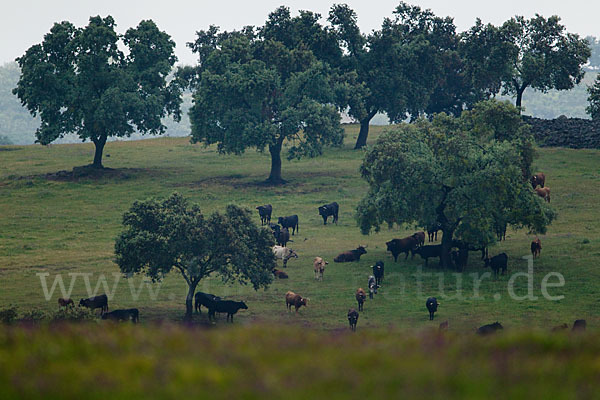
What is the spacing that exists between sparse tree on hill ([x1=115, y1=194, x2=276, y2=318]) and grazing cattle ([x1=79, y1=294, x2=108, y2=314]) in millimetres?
1360

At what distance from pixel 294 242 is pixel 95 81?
1193 inches

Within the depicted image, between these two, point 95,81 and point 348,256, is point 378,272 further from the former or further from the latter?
point 95,81

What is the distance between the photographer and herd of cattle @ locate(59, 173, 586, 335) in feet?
92.1

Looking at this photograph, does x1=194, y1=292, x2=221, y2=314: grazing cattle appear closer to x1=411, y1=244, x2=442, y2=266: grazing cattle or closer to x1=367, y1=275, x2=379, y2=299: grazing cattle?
x1=367, y1=275, x2=379, y2=299: grazing cattle

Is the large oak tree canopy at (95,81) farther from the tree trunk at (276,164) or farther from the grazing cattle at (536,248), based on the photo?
the grazing cattle at (536,248)

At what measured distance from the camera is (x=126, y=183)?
6153 centimetres

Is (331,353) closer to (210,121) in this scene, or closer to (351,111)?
(210,121)

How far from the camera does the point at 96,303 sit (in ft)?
97.2

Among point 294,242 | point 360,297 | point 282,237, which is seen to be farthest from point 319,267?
point 294,242

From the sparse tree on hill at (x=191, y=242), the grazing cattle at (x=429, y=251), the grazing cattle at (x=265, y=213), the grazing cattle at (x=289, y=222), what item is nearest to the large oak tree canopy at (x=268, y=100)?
the grazing cattle at (x=265, y=213)

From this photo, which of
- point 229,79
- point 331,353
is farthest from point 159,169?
point 331,353

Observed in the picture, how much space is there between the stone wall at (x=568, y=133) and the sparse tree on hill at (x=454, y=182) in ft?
99.2

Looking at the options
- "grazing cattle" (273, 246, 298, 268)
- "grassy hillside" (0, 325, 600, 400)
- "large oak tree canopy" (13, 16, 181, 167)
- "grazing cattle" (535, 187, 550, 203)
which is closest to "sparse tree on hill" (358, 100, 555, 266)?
"grazing cattle" (273, 246, 298, 268)

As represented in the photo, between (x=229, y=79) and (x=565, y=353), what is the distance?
51301 millimetres
